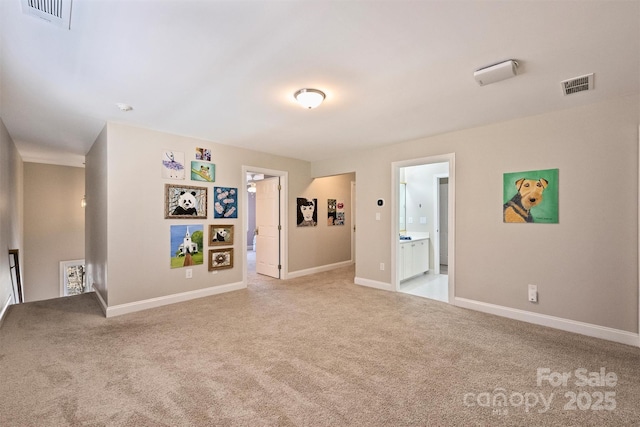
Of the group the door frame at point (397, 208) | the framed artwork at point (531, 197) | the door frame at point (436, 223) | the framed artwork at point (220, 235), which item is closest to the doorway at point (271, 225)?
the framed artwork at point (220, 235)

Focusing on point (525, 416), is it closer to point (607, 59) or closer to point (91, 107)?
point (607, 59)

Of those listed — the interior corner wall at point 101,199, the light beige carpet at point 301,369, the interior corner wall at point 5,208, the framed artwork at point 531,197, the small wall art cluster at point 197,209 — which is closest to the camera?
the light beige carpet at point 301,369

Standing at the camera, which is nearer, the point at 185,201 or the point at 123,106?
the point at 123,106

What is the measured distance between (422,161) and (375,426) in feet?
11.8

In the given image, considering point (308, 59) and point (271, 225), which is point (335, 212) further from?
point (308, 59)

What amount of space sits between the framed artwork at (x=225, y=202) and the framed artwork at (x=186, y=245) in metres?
0.37

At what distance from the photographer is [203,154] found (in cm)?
444

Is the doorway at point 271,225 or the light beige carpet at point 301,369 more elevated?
the doorway at point 271,225

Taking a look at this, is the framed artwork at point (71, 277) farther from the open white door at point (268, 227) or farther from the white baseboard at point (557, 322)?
the white baseboard at point (557, 322)

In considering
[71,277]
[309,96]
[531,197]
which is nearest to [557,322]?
[531,197]

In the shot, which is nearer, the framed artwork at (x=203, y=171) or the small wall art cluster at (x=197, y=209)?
the small wall art cluster at (x=197, y=209)

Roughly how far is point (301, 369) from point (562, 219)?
3.22 meters

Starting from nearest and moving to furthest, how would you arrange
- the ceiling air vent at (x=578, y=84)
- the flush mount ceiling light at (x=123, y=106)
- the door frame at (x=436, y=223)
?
the ceiling air vent at (x=578, y=84) < the flush mount ceiling light at (x=123, y=106) < the door frame at (x=436, y=223)

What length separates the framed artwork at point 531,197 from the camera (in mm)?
3211
